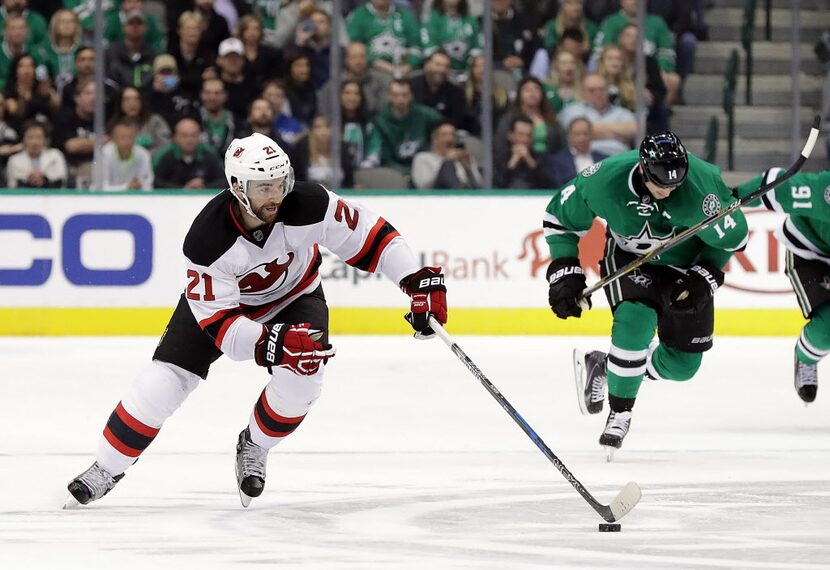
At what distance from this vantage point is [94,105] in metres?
9.68

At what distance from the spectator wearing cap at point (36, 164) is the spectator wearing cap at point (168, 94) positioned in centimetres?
64

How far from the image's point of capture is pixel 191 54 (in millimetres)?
9867

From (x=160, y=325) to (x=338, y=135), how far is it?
60.8 inches

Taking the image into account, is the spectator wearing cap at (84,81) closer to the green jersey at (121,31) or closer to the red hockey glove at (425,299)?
the green jersey at (121,31)

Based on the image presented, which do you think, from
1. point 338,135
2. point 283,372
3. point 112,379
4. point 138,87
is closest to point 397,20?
point 338,135

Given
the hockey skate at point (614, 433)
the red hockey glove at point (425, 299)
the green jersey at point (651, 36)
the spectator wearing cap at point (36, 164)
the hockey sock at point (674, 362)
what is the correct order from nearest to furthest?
the red hockey glove at point (425, 299) → the hockey skate at point (614, 433) → the hockey sock at point (674, 362) → the spectator wearing cap at point (36, 164) → the green jersey at point (651, 36)

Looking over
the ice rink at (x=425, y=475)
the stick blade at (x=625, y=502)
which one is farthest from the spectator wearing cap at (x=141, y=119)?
the stick blade at (x=625, y=502)

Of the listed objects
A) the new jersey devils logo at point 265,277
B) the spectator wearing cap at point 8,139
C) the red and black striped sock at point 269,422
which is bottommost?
the spectator wearing cap at point 8,139

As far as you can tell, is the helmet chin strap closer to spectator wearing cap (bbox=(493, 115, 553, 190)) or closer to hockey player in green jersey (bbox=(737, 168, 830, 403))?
hockey player in green jersey (bbox=(737, 168, 830, 403))

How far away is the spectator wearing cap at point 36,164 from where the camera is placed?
9.58m

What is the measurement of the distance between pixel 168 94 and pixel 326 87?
946 millimetres

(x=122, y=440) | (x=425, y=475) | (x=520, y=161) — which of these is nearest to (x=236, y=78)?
(x=520, y=161)

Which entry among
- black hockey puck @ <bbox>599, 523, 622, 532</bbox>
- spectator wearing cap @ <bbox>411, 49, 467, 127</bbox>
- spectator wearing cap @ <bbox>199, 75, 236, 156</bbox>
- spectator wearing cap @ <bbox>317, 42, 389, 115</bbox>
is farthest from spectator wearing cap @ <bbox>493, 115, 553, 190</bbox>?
black hockey puck @ <bbox>599, 523, 622, 532</bbox>

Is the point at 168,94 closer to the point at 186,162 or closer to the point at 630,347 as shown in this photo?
the point at 186,162
